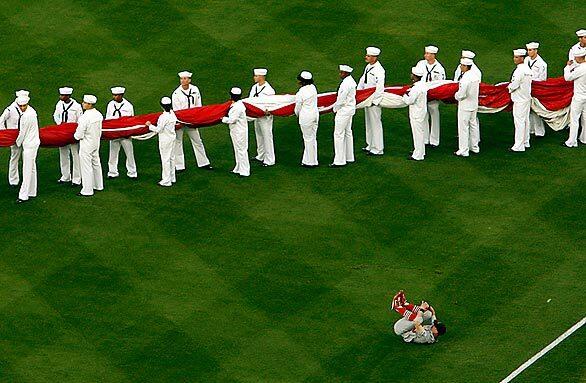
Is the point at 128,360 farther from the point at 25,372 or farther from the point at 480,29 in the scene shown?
the point at 480,29

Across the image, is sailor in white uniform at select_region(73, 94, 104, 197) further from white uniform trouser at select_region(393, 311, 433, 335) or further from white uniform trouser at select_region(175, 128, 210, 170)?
white uniform trouser at select_region(393, 311, 433, 335)

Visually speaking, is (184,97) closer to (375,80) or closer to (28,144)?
(28,144)

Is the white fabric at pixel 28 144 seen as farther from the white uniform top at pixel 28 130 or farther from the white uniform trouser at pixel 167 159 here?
the white uniform trouser at pixel 167 159

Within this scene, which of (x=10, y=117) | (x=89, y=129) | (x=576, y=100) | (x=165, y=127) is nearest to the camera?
(x=10, y=117)

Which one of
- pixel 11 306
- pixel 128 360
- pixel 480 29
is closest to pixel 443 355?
pixel 128 360

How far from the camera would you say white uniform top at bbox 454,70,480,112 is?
42.4m

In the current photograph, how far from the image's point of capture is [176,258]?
38125 mm

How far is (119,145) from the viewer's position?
41.4 meters

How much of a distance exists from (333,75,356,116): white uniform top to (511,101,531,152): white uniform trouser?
397 centimetres

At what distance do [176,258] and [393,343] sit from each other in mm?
5280

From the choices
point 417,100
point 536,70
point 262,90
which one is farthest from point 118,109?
point 536,70

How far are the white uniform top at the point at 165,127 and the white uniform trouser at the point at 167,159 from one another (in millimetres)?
90

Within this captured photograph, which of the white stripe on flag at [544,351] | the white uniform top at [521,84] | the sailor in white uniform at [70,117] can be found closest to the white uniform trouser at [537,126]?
the white uniform top at [521,84]

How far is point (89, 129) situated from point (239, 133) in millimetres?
3577
